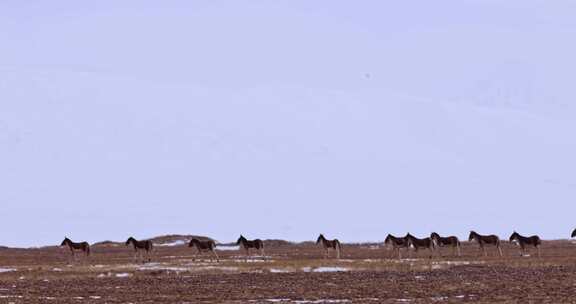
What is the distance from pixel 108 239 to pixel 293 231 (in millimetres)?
12777

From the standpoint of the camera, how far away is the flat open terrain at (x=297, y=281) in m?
25.4

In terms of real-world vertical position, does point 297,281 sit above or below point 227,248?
below

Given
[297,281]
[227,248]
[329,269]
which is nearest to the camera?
[297,281]

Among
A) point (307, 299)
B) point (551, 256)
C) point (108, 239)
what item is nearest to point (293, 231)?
point (108, 239)

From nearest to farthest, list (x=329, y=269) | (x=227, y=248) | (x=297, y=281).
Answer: (x=297, y=281) < (x=329, y=269) < (x=227, y=248)

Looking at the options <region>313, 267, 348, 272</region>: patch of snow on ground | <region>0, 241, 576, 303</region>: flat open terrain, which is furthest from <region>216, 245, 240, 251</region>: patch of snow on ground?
<region>313, 267, 348, 272</region>: patch of snow on ground

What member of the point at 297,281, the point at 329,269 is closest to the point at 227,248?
the point at 329,269

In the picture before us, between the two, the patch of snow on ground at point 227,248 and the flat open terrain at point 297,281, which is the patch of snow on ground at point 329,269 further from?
the patch of snow on ground at point 227,248

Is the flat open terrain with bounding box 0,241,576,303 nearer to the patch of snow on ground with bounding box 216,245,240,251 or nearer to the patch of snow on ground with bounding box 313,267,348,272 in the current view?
the patch of snow on ground with bounding box 313,267,348,272

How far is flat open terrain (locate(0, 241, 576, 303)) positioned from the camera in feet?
83.5

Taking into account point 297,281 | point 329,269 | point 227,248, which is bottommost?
point 297,281

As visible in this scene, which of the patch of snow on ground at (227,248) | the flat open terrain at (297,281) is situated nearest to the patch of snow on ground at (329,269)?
the flat open terrain at (297,281)

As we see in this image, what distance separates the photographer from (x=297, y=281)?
30.7 metres

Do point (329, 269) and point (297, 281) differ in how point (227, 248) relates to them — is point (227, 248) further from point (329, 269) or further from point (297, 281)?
point (297, 281)
